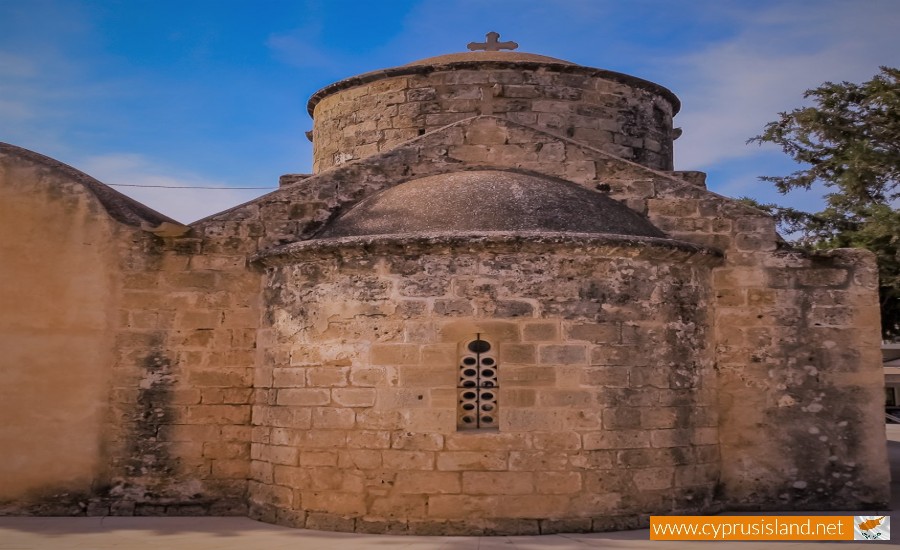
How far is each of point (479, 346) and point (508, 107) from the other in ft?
12.4

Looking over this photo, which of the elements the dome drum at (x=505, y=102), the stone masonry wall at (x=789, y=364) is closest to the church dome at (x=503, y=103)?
the dome drum at (x=505, y=102)

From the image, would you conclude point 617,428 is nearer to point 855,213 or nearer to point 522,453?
point 522,453

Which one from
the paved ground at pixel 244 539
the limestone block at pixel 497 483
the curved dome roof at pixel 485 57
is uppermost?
the curved dome roof at pixel 485 57

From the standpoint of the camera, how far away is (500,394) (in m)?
6.27

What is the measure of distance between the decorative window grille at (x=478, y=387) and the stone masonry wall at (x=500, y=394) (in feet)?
0.35

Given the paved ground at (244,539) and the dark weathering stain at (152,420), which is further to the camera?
the dark weathering stain at (152,420)

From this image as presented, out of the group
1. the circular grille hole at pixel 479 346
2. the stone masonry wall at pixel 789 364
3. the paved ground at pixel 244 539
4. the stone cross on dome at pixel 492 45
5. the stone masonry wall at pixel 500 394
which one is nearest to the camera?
the paved ground at pixel 244 539

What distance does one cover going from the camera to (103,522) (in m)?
6.83

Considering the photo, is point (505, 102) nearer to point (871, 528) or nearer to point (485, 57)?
point (485, 57)

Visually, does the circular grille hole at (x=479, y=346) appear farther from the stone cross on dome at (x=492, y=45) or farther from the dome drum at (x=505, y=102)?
the stone cross on dome at (x=492, y=45)

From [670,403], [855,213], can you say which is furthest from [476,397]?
[855,213]

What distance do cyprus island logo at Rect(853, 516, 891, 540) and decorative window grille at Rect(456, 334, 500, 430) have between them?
2.84m

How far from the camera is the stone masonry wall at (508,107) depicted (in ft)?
30.3

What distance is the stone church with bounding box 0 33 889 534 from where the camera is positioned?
6.27 metres
